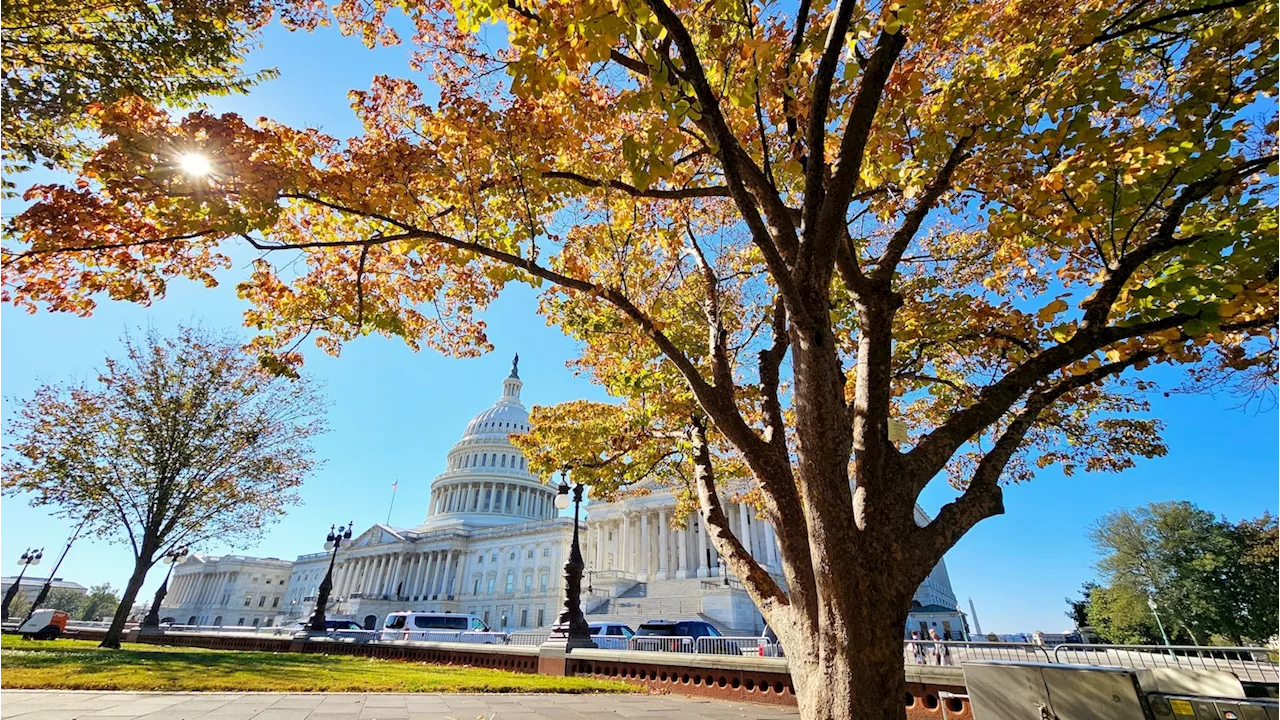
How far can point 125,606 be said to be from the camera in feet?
70.3

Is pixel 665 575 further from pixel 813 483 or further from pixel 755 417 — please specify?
pixel 813 483

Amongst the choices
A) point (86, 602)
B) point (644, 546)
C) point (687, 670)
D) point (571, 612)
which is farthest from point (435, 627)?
point (86, 602)

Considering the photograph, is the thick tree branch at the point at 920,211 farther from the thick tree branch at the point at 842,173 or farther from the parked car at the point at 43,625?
the parked car at the point at 43,625

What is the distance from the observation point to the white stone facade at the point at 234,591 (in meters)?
92.8

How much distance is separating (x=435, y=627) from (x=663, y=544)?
2390 centimetres

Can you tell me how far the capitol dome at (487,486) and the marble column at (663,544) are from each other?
110 ft

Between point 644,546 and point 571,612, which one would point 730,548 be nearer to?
point 571,612

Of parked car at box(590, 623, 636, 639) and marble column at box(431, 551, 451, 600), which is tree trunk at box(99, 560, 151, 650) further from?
marble column at box(431, 551, 451, 600)

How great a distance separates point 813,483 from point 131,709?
8789 mm

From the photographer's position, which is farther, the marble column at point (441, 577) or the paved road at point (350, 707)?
the marble column at point (441, 577)

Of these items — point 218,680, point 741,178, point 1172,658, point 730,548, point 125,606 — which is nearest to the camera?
point 741,178

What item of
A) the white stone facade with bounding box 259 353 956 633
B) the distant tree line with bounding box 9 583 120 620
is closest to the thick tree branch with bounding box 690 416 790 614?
the white stone facade with bounding box 259 353 956 633

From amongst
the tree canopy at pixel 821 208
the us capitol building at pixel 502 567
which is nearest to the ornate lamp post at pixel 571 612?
the tree canopy at pixel 821 208

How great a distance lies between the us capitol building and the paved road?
101 ft
